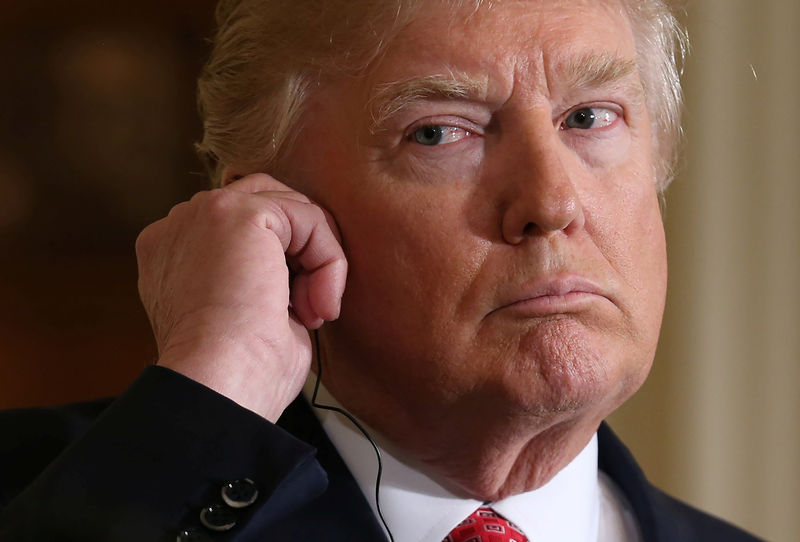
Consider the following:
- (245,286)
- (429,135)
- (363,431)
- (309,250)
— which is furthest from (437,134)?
(363,431)

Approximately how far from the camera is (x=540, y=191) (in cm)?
131

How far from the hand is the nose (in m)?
0.26

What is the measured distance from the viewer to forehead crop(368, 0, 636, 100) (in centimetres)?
137

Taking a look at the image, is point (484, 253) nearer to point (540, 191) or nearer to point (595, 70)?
point (540, 191)

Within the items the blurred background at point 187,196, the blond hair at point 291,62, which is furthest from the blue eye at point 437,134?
the blurred background at point 187,196

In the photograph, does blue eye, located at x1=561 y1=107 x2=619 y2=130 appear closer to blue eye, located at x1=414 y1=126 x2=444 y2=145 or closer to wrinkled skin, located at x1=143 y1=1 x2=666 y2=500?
wrinkled skin, located at x1=143 y1=1 x2=666 y2=500

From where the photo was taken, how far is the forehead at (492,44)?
1.37 meters

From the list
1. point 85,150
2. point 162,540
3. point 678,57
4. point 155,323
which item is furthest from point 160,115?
point 162,540

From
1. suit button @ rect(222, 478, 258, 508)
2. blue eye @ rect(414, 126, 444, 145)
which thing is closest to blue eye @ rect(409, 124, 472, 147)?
blue eye @ rect(414, 126, 444, 145)

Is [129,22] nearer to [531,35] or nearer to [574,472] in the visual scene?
[531,35]

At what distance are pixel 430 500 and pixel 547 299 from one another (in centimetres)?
37

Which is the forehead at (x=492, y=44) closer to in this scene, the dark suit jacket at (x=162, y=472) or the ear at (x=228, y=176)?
the ear at (x=228, y=176)

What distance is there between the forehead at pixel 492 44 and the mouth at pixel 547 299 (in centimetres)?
28

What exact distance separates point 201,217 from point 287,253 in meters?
0.14
